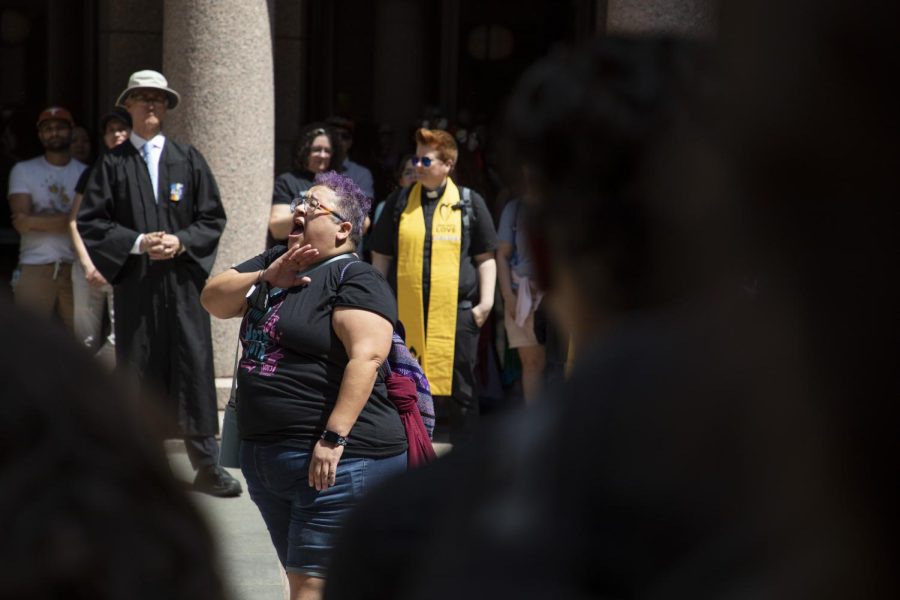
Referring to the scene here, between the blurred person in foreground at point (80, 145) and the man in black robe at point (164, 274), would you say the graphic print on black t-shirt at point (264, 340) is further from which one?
the blurred person in foreground at point (80, 145)

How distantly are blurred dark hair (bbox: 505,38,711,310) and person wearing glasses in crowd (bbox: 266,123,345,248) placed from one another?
692 cm

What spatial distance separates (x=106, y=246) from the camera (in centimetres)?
709

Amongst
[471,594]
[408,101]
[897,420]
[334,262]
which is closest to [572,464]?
[471,594]

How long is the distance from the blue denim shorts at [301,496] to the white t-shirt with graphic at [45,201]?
478 centimetres

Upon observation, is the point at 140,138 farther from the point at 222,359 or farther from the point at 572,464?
the point at 572,464

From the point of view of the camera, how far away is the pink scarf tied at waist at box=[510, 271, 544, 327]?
852cm

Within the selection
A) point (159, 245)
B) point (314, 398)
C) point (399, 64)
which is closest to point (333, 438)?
point (314, 398)

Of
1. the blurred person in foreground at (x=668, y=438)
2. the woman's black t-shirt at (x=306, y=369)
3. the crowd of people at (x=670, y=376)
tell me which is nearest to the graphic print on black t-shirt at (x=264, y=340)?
the woman's black t-shirt at (x=306, y=369)

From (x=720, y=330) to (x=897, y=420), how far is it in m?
0.15

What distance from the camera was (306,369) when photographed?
4.42 metres

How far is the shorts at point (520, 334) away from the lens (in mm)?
8633

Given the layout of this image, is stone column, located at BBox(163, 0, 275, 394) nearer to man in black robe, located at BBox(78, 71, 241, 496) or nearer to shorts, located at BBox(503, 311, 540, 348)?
man in black robe, located at BBox(78, 71, 241, 496)

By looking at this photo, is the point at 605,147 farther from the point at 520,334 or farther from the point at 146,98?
the point at 520,334

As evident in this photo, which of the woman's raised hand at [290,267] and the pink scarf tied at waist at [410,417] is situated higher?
the woman's raised hand at [290,267]
